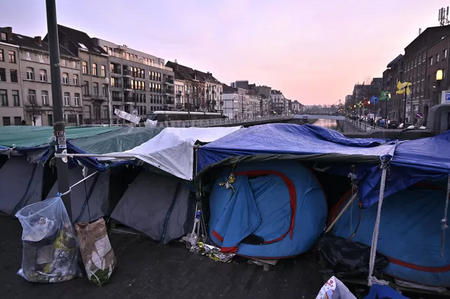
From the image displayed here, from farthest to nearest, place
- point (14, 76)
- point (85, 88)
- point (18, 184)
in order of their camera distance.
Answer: point (85, 88)
point (14, 76)
point (18, 184)

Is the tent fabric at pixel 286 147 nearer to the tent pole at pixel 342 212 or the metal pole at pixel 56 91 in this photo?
the tent pole at pixel 342 212

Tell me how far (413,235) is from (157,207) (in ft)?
15.3

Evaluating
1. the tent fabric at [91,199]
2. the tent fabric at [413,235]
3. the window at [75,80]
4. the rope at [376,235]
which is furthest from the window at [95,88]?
the rope at [376,235]

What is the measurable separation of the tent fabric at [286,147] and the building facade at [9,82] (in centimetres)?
4267

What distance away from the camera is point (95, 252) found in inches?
187

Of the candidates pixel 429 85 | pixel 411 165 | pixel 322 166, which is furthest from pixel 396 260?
pixel 429 85

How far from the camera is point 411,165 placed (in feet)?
13.4

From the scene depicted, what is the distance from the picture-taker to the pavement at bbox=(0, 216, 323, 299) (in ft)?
14.7

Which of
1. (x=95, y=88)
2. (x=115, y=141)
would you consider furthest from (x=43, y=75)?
(x=115, y=141)

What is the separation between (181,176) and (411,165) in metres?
3.75

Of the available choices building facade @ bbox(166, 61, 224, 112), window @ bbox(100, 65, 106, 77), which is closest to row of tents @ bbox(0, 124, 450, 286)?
window @ bbox(100, 65, 106, 77)

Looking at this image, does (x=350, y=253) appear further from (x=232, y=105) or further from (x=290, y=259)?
(x=232, y=105)

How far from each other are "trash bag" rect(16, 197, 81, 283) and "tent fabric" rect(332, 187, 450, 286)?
477cm

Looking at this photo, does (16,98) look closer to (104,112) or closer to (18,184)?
(104,112)
